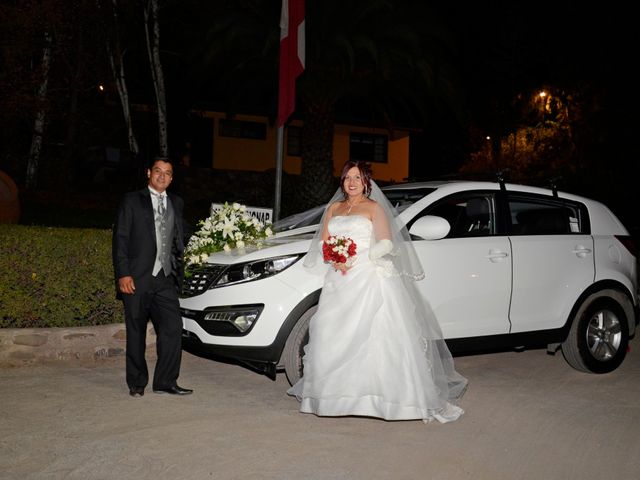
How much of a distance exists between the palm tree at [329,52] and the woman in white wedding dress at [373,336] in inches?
→ 425

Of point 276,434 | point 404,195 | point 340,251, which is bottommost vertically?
point 276,434

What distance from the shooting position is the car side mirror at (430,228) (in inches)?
255

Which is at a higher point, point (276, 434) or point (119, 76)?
point (119, 76)

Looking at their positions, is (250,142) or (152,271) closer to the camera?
(152,271)

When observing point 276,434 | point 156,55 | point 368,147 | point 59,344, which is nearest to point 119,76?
point 156,55

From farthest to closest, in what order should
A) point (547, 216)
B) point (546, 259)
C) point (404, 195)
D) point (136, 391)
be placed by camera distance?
point (547, 216) < point (404, 195) < point (546, 259) < point (136, 391)

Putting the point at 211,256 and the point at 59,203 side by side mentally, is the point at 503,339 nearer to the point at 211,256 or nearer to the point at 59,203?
the point at 211,256

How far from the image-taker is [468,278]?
6980 millimetres

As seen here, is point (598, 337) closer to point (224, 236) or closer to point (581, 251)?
point (581, 251)

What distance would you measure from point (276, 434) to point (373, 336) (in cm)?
106

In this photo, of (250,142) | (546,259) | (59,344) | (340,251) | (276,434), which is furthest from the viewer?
(250,142)

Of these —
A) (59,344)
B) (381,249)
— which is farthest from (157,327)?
(381,249)

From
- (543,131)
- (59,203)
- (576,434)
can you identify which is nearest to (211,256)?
(576,434)

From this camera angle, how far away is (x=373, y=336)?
586cm
